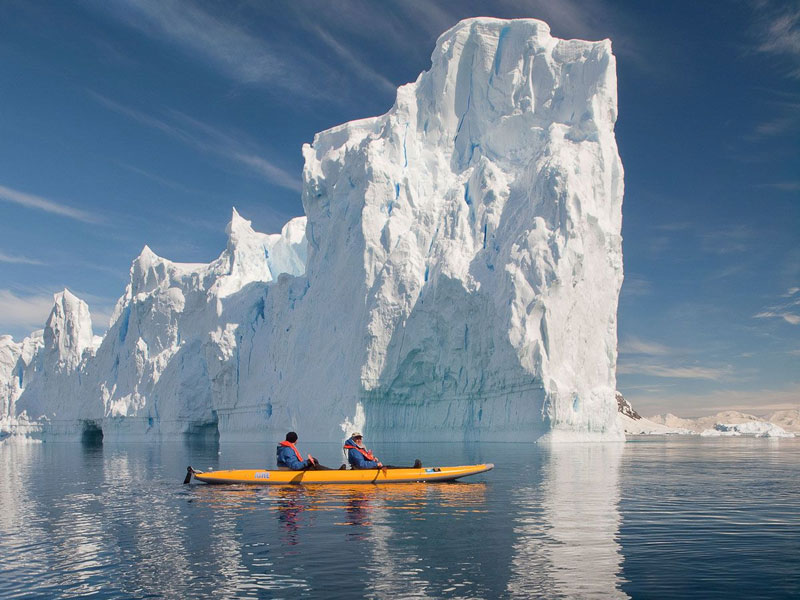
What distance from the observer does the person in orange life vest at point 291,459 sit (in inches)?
727

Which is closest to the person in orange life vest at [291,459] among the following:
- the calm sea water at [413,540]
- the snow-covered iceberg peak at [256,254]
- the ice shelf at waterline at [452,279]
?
the calm sea water at [413,540]

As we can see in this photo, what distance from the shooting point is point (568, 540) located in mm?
11016

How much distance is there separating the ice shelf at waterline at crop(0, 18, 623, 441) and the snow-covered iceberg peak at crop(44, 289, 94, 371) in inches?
717

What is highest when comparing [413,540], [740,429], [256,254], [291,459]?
[256,254]

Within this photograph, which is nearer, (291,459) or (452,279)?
(291,459)

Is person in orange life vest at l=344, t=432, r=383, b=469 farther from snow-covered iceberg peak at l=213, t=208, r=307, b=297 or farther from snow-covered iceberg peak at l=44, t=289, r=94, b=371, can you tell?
snow-covered iceberg peak at l=44, t=289, r=94, b=371

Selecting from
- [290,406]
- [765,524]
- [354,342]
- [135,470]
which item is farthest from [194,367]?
[765,524]

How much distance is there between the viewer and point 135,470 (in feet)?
86.9

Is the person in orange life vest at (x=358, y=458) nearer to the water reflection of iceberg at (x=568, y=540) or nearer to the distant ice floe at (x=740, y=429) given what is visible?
the water reflection of iceberg at (x=568, y=540)

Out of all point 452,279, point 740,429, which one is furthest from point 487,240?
point 740,429

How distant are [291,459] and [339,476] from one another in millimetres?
1328

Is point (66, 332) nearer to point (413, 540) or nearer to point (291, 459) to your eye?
point (291, 459)

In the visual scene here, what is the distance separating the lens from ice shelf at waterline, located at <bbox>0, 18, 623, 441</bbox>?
40.7 meters

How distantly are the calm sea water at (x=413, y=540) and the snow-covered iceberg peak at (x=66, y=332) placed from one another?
187 ft
